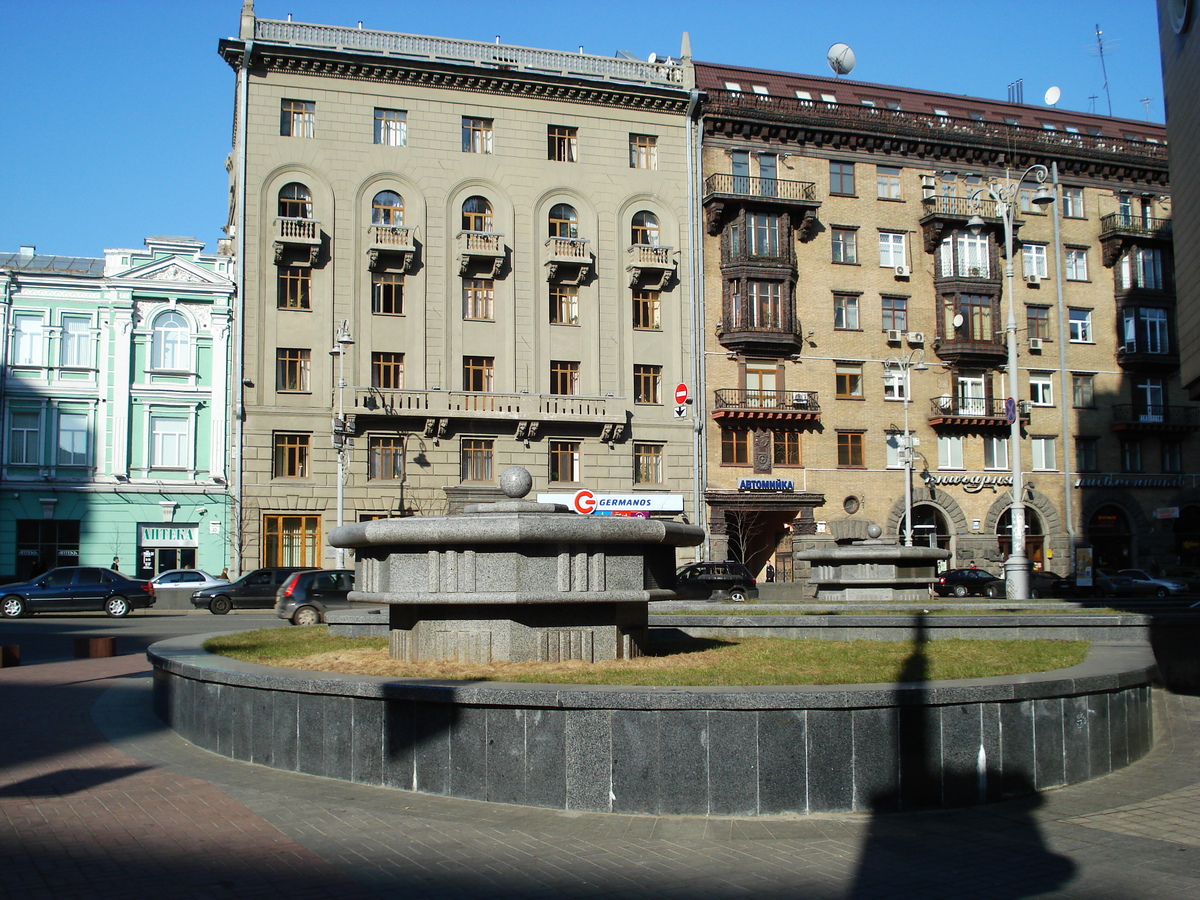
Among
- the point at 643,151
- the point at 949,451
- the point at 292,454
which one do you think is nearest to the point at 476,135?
the point at 643,151

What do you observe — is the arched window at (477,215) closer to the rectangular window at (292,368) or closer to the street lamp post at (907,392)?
the rectangular window at (292,368)

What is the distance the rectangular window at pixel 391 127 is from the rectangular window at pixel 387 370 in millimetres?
8540

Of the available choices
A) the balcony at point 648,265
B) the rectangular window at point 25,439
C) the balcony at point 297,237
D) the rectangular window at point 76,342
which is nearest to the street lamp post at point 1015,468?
the balcony at point 648,265

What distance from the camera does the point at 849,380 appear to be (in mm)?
47969

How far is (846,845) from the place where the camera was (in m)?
6.76

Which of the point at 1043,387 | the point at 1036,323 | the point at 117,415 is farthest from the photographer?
the point at 1036,323

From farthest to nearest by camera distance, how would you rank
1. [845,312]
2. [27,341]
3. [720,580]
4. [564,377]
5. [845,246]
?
[845,246]
[845,312]
[564,377]
[27,341]
[720,580]

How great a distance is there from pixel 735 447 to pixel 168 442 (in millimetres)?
22663

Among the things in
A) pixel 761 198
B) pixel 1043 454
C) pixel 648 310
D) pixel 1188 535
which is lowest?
pixel 1188 535

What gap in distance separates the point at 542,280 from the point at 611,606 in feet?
113

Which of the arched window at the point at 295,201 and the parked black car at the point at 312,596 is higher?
the arched window at the point at 295,201

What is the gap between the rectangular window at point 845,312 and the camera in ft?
158

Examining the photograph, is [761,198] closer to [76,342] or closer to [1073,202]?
[1073,202]

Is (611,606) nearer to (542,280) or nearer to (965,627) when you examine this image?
(965,627)
